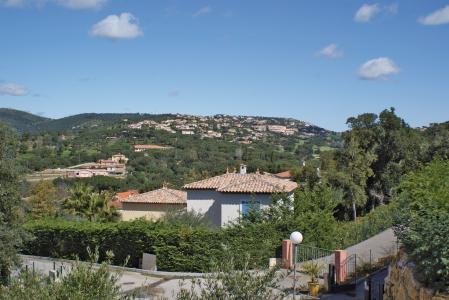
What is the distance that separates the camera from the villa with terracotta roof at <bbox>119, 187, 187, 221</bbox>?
4753 cm

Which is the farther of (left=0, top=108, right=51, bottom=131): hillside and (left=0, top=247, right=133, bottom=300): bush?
(left=0, top=108, right=51, bottom=131): hillside

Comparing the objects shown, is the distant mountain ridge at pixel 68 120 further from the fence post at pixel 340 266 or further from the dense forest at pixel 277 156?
the fence post at pixel 340 266

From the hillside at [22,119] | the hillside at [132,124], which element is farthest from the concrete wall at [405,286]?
the hillside at [22,119]

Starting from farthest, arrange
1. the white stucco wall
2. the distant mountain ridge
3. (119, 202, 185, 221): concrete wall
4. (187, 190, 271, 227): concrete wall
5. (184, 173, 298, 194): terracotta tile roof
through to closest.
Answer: the distant mountain ridge < (119, 202, 185, 221): concrete wall < the white stucco wall < (187, 190, 271, 227): concrete wall < (184, 173, 298, 194): terracotta tile roof

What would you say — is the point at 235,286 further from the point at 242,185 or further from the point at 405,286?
the point at 242,185

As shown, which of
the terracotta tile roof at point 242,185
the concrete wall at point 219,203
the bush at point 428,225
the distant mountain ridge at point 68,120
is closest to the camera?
the bush at point 428,225

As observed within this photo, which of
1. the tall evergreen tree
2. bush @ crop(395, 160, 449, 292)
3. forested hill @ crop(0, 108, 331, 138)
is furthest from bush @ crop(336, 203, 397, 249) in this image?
forested hill @ crop(0, 108, 331, 138)

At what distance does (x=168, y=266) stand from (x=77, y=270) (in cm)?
1927

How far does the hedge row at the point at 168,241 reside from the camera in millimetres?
26156

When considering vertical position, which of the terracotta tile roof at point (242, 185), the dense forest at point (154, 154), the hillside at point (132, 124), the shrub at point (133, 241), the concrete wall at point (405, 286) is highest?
the hillside at point (132, 124)

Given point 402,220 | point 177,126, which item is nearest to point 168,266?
point 402,220

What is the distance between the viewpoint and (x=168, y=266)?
27.2 metres

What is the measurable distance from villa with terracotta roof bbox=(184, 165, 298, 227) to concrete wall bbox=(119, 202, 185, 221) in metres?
8.67

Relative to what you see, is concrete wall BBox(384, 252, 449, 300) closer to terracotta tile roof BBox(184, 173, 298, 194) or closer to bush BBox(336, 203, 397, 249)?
bush BBox(336, 203, 397, 249)
